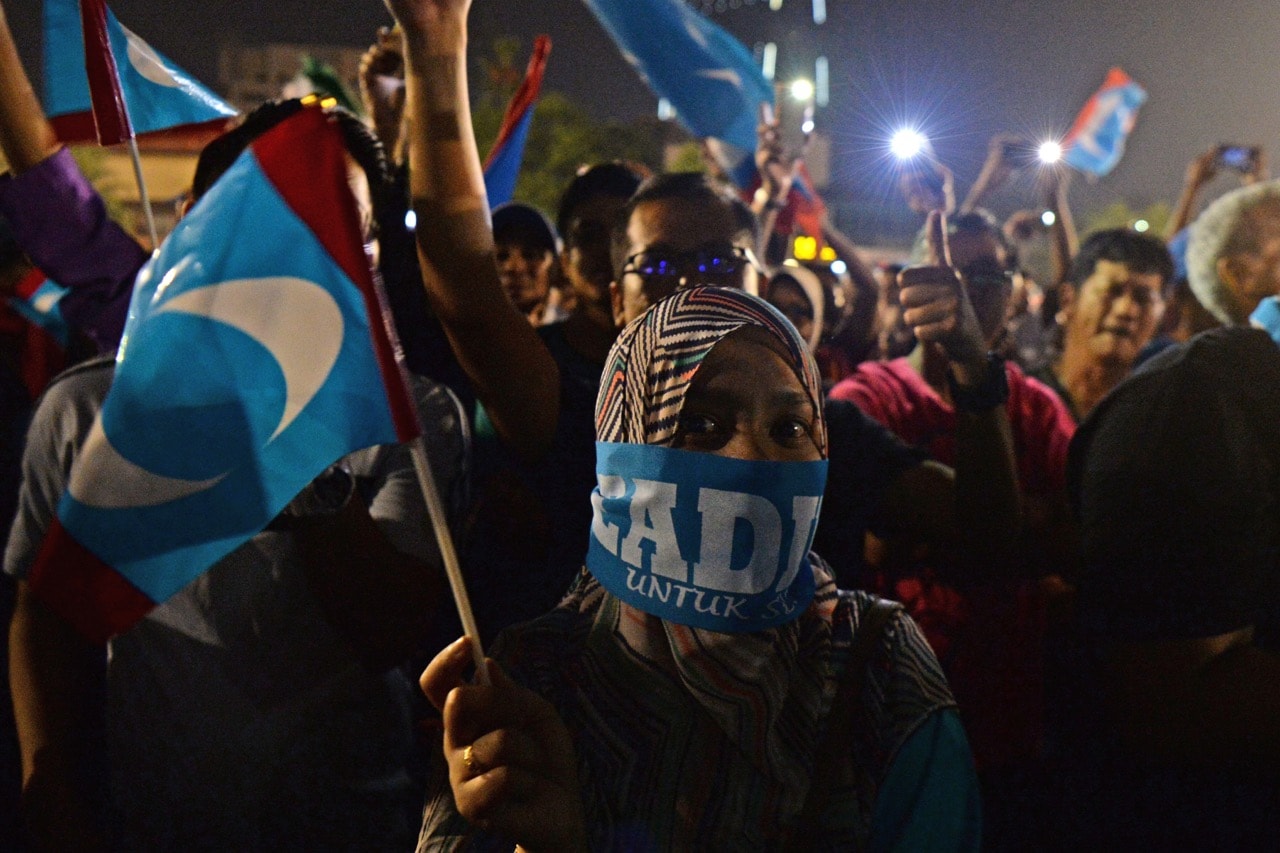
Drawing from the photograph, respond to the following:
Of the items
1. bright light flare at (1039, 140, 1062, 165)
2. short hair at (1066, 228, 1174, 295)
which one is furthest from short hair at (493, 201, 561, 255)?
bright light flare at (1039, 140, 1062, 165)

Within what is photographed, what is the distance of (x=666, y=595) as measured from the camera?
1535mm

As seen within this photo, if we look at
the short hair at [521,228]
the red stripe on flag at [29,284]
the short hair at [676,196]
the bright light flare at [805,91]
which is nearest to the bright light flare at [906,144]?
the bright light flare at [805,91]

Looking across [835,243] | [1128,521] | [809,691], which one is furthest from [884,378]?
[835,243]

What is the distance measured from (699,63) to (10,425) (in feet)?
10.1

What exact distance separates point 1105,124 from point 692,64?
615 cm

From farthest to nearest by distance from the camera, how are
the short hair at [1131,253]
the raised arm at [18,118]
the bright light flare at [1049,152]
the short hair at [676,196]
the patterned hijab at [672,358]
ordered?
the bright light flare at [1049,152]
the short hair at [1131,253]
the short hair at [676,196]
the raised arm at [18,118]
the patterned hijab at [672,358]

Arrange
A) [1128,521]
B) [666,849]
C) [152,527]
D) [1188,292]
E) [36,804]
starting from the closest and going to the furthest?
1. [152,527]
2. [666,849]
3. [36,804]
4. [1128,521]
5. [1188,292]

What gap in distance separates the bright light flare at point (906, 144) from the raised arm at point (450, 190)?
11.2 feet

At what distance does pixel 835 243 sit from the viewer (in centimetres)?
618

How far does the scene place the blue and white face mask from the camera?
153cm

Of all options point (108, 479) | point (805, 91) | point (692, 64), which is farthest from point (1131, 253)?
point (108, 479)

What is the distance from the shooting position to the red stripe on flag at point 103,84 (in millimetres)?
2162

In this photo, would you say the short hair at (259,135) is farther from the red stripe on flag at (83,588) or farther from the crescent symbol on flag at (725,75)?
the crescent symbol on flag at (725,75)

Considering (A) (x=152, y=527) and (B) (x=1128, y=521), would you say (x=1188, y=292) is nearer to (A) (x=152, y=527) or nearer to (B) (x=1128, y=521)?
(B) (x=1128, y=521)
